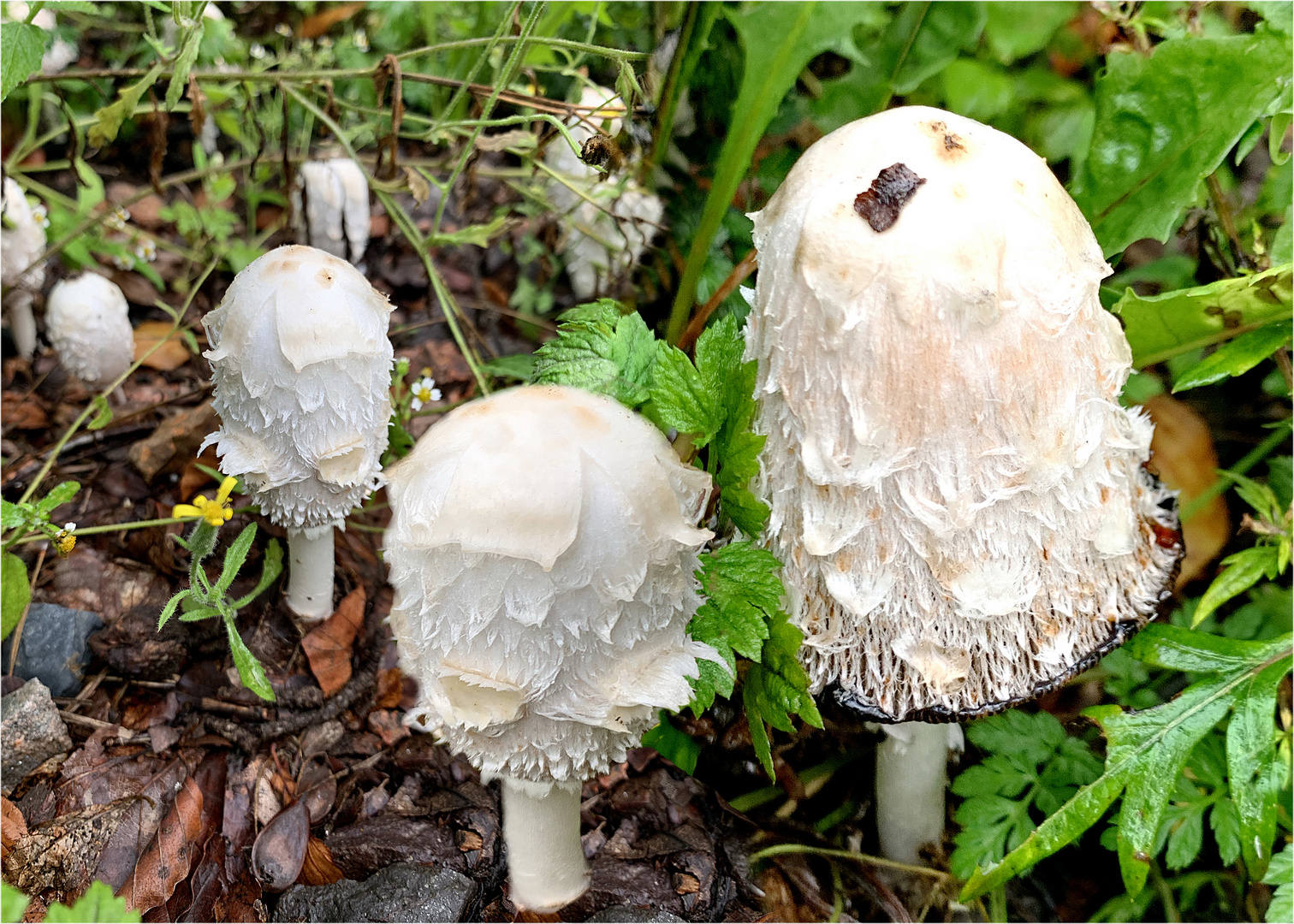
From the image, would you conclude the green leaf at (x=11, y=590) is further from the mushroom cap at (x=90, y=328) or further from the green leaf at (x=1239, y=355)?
the green leaf at (x=1239, y=355)

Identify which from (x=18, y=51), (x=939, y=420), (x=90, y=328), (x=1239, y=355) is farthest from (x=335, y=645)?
(x=1239, y=355)

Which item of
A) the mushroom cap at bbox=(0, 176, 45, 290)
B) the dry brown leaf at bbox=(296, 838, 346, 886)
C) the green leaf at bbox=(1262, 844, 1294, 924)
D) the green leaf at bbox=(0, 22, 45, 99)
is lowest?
the dry brown leaf at bbox=(296, 838, 346, 886)

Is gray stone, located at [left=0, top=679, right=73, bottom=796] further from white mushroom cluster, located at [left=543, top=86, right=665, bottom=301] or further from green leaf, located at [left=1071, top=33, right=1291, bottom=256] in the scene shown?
green leaf, located at [left=1071, top=33, right=1291, bottom=256]

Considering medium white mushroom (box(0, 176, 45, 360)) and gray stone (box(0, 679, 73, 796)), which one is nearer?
gray stone (box(0, 679, 73, 796))

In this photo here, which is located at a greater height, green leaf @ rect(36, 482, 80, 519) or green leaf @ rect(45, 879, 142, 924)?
green leaf @ rect(45, 879, 142, 924)

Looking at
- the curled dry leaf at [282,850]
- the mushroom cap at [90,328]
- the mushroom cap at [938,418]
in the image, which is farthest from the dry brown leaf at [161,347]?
the mushroom cap at [938,418]

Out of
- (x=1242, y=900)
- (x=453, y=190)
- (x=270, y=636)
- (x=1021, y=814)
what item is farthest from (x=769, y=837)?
(x=453, y=190)

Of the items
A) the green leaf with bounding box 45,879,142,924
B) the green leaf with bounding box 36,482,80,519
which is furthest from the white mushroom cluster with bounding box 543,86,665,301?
the green leaf with bounding box 45,879,142,924
